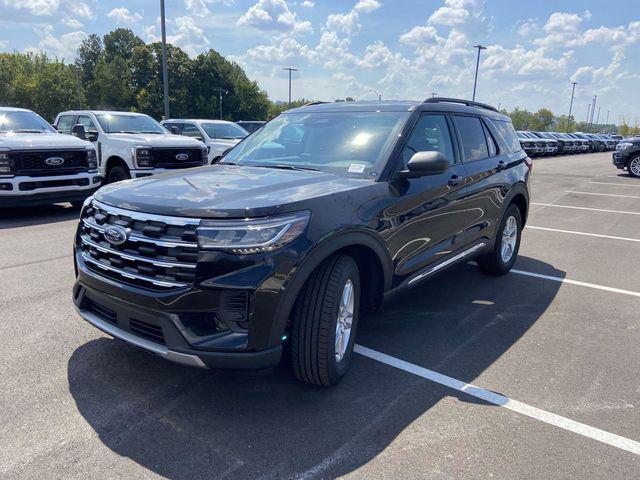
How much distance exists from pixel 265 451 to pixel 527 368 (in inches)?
79.9

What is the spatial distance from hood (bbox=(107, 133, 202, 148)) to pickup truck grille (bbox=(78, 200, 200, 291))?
731 centimetres

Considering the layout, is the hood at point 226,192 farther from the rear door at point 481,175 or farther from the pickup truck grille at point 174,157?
the pickup truck grille at point 174,157

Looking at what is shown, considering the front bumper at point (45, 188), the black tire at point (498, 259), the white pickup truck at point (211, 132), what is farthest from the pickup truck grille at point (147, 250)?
the white pickup truck at point (211, 132)

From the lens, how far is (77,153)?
892 cm

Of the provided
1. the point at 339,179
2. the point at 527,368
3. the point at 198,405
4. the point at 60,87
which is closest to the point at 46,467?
the point at 198,405

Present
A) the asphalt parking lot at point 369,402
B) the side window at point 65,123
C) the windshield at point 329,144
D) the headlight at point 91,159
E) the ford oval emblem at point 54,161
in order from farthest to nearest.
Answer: the side window at point 65,123
the headlight at point 91,159
the ford oval emblem at point 54,161
the windshield at point 329,144
the asphalt parking lot at point 369,402

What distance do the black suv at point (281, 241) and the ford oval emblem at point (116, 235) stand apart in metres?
0.01

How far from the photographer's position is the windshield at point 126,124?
Answer: 10.8 m

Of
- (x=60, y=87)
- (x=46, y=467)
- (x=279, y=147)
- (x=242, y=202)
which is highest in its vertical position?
(x=60, y=87)

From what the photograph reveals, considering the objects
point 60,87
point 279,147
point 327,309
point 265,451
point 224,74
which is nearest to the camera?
point 265,451

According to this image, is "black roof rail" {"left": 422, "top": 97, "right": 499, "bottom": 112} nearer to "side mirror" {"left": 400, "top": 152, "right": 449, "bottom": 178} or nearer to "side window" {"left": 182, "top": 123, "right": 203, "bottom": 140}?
"side mirror" {"left": 400, "top": 152, "right": 449, "bottom": 178}

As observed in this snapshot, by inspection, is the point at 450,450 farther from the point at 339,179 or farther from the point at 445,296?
the point at 445,296

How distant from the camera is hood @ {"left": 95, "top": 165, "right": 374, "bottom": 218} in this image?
2703 millimetres

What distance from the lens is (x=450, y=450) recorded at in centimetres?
266
